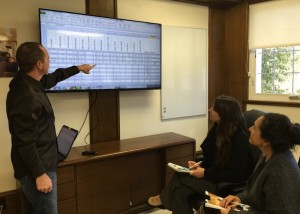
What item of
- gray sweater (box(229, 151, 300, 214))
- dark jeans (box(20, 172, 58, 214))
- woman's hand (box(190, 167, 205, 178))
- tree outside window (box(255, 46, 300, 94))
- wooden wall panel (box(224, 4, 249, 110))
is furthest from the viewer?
wooden wall panel (box(224, 4, 249, 110))

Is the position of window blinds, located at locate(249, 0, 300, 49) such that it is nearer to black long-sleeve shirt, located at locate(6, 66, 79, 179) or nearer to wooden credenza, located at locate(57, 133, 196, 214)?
wooden credenza, located at locate(57, 133, 196, 214)

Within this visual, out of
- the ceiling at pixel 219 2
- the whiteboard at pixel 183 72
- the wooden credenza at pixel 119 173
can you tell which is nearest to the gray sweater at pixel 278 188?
the wooden credenza at pixel 119 173

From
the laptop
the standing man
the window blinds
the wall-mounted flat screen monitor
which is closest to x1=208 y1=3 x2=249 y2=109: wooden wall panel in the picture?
the window blinds

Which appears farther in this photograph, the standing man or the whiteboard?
the whiteboard

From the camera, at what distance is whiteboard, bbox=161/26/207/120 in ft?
11.1

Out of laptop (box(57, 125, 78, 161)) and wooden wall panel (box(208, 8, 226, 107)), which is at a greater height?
wooden wall panel (box(208, 8, 226, 107))

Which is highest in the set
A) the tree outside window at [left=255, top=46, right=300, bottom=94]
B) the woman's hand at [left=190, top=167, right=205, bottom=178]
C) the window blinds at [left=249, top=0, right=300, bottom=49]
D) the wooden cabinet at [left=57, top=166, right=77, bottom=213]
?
the window blinds at [left=249, top=0, right=300, bottom=49]

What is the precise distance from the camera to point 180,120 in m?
3.60

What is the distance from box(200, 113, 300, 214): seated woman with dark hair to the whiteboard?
183 cm

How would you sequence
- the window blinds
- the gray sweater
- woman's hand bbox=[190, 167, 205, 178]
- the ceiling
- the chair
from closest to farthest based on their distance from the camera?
the gray sweater < the chair < woman's hand bbox=[190, 167, 205, 178] < the window blinds < the ceiling

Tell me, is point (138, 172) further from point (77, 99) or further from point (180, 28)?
point (180, 28)

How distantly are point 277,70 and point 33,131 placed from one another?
120 inches

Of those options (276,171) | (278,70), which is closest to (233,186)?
(276,171)

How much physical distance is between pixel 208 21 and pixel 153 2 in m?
0.89
